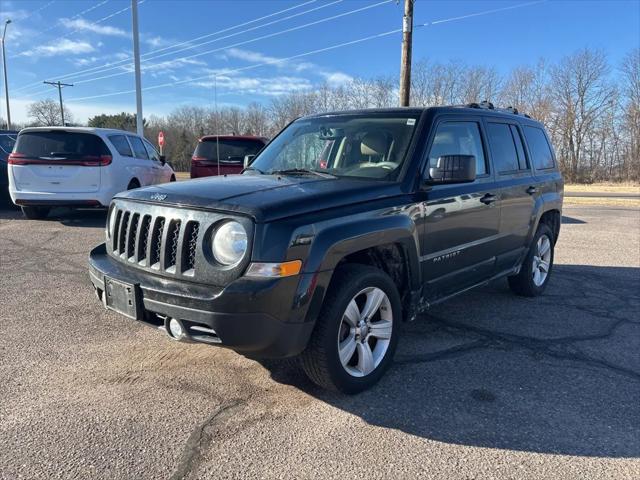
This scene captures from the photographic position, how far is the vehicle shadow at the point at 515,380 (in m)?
3.03

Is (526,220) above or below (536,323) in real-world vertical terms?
above

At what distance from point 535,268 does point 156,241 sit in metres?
4.46

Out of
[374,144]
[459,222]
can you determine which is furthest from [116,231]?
[459,222]

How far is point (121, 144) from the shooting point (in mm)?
10398

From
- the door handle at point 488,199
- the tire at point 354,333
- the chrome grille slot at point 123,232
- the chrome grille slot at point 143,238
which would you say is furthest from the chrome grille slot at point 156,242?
the door handle at point 488,199

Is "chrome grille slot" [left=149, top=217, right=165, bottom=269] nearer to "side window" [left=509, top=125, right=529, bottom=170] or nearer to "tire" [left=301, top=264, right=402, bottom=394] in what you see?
"tire" [left=301, top=264, right=402, bottom=394]

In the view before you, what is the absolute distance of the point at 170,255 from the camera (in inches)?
122

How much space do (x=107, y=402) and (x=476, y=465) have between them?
7.33ft

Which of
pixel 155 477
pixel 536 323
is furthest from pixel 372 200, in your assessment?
pixel 536 323

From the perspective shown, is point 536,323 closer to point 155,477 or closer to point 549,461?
point 549,461

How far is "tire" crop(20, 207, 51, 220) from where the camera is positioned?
414 inches

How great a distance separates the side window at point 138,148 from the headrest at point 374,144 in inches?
314

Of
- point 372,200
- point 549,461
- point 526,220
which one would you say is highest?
point 372,200

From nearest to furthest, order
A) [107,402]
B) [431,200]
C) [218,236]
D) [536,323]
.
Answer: [218,236]
[107,402]
[431,200]
[536,323]
